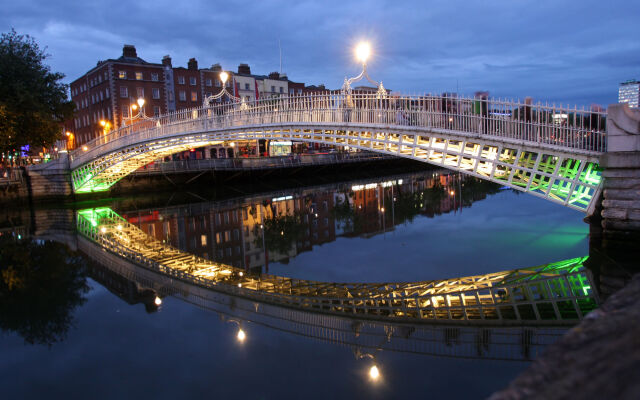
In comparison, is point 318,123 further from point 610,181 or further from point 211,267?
point 610,181

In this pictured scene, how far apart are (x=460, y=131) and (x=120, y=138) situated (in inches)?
682

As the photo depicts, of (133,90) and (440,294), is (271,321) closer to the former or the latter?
(440,294)

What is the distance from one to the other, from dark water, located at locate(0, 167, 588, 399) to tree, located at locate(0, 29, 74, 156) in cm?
976

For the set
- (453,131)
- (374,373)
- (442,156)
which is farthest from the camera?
(442,156)

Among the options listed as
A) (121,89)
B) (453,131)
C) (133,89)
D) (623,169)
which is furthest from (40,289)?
(133,89)

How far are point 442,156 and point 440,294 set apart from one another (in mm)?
5484

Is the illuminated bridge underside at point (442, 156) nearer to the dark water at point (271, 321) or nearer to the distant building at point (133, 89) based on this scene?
the dark water at point (271, 321)

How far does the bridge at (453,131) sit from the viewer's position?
10102mm

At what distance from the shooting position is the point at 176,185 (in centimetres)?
2977

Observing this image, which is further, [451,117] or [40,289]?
[451,117]

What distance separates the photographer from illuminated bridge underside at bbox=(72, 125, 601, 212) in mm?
10578

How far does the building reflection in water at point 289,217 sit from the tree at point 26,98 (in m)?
7.92

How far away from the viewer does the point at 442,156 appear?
39.9 ft

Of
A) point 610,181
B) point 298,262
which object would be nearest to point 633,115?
point 610,181
